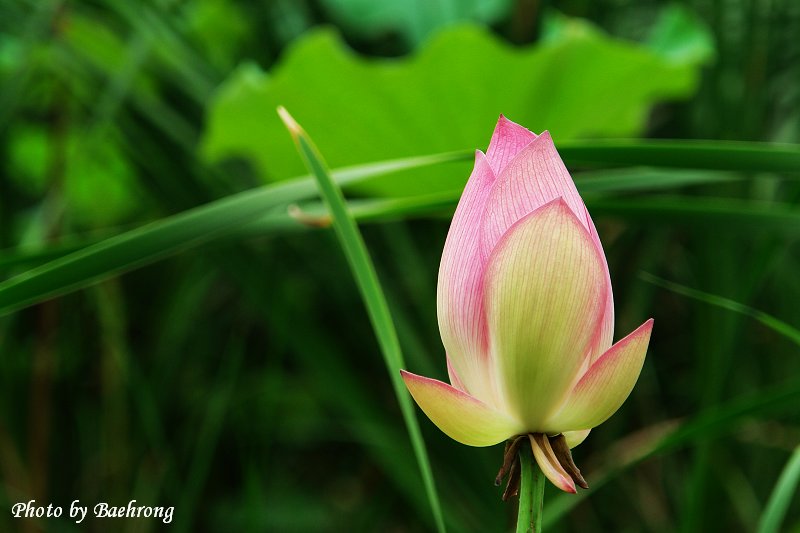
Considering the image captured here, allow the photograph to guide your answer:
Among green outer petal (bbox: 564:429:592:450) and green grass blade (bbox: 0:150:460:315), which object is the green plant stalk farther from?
green grass blade (bbox: 0:150:460:315)

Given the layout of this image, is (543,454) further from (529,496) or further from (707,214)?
(707,214)

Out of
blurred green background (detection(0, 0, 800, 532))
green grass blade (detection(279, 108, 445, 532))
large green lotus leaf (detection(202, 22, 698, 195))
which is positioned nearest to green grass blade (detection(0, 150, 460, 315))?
green grass blade (detection(279, 108, 445, 532))

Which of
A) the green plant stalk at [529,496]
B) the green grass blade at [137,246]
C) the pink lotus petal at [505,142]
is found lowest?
the green plant stalk at [529,496]

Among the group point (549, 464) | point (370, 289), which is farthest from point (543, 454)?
point (370, 289)

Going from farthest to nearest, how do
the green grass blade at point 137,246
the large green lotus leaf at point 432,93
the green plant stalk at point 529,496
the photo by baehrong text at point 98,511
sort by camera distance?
the large green lotus leaf at point 432,93 < the photo by baehrong text at point 98,511 < the green grass blade at point 137,246 < the green plant stalk at point 529,496

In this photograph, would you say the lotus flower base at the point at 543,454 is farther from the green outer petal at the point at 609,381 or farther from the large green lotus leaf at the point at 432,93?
the large green lotus leaf at the point at 432,93

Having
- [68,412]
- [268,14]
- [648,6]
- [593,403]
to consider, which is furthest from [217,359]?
[593,403]

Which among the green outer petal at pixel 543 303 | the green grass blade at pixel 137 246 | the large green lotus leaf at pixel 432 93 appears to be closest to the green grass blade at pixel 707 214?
the green grass blade at pixel 137 246

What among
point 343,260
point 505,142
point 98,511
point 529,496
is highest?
point 343,260
